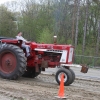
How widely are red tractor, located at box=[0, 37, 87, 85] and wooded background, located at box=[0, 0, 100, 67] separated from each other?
23.1 metres

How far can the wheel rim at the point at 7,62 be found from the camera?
12312 mm

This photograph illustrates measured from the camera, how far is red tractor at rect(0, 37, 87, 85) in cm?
1195

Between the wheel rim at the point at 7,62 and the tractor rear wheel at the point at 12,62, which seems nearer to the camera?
the tractor rear wheel at the point at 12,62

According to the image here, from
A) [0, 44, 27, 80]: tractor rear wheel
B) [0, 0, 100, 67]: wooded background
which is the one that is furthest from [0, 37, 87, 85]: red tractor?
[0, 0, 100, 67]: wooded background

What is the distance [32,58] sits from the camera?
1260 cm

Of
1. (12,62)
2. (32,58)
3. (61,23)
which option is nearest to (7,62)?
(12,62)

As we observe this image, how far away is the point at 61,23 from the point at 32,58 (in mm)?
35286

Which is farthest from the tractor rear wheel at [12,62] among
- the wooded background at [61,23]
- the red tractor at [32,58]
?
the wooded background at [61,23]

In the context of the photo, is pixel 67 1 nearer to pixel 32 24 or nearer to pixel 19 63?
pixel 32 24

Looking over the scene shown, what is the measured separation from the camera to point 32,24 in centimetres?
5700

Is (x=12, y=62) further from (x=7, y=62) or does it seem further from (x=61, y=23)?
(x=61, y=23)

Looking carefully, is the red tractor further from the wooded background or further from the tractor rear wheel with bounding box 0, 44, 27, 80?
the wooded background

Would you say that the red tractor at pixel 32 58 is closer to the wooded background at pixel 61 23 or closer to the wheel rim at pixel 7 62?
the wheel rim at pixel 7 62

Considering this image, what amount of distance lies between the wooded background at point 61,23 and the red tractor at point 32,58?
23091 millimetres
